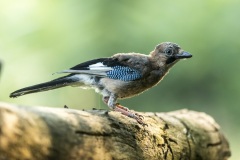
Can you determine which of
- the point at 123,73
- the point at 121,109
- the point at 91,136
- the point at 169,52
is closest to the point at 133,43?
the point at 169,52

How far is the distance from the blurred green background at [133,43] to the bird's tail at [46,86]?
398 centimetres

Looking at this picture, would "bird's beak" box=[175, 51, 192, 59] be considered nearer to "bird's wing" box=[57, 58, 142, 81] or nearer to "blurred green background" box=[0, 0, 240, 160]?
"bird's wing" box=[57, 58, 142, 81]

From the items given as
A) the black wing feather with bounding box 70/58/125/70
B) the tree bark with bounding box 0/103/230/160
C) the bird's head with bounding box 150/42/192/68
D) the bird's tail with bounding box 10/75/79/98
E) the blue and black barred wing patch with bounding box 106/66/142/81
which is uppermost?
the bird's head with bounding box 150/42/192/68

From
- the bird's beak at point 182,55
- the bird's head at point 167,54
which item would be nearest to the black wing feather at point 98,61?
the bird's head at point 167,54

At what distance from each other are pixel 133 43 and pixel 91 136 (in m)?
5.20

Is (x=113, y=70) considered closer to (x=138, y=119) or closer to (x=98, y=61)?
(x=98, y=61)

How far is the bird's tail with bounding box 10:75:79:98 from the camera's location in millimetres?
3844

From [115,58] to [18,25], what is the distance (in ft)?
15.6

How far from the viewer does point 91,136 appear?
3078mm

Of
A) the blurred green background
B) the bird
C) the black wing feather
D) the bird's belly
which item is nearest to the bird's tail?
the bird

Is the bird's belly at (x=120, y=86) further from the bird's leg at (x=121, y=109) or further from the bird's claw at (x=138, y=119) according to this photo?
the bird's claw at (x=138, y=119)

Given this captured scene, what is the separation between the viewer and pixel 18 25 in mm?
8906

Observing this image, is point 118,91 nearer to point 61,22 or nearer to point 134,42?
point 134,42

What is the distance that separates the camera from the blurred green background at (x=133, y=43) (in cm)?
847
